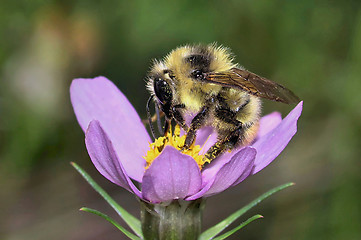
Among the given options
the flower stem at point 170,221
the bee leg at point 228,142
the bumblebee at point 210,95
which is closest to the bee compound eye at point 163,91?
the bumblebee at point 210,95

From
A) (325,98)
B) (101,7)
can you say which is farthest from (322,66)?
(101,7)

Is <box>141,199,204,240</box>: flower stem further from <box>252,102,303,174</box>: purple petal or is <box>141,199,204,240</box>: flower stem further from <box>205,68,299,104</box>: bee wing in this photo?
<box>205,68,299,104</box>: bee wing

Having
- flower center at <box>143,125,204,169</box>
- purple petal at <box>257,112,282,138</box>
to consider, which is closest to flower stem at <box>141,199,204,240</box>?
flower center at <box>143,125,204,169</box>

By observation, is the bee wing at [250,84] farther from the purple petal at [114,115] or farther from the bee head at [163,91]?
the purple petal at [114,115]

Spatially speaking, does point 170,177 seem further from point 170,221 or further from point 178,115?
point 178,115

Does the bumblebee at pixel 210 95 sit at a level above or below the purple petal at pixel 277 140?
above

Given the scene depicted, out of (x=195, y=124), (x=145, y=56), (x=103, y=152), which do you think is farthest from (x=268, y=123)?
(x=145, y=56)
